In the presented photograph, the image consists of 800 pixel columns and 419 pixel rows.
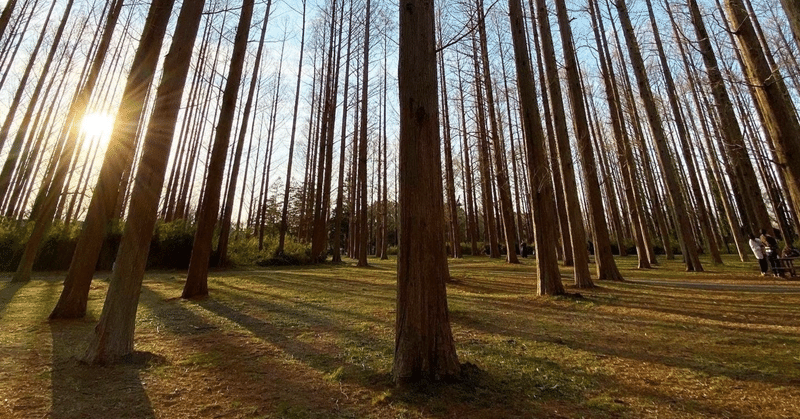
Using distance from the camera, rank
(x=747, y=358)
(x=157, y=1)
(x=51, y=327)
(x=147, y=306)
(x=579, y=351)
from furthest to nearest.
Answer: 1. (x=147, y=306)
2. (x=157, y=1)
3. (x=51, y=327)
4. (x=579, y=351)
5. (x=747, y=358)

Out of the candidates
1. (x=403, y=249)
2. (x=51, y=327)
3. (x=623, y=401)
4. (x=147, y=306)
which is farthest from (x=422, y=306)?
(x=147, y=306)

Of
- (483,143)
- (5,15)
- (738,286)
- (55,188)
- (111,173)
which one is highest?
(483,143)

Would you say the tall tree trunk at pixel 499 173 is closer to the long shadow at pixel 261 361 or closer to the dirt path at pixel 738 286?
the dirt path at pixel 738 286

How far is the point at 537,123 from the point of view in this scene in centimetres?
698

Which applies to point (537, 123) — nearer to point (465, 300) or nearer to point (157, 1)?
point (465, 300)

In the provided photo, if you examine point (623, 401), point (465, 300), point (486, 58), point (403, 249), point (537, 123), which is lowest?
point (623, 401)

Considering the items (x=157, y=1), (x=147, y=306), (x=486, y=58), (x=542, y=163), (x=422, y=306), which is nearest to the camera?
(x=422, y=306)

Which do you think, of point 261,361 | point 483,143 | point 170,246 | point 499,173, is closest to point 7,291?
point 170,246

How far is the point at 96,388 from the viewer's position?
268 cm

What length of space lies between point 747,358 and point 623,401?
1.73m

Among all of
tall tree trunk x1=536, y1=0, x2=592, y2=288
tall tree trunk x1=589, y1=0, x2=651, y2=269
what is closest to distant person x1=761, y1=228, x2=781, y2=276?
tall tree trunk x1=589, y1=0, x2=651, y2=269

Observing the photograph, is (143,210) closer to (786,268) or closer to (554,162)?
(554,162)

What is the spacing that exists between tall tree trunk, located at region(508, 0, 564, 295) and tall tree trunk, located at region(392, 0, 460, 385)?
4.27m

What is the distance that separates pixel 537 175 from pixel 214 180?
6180mm
